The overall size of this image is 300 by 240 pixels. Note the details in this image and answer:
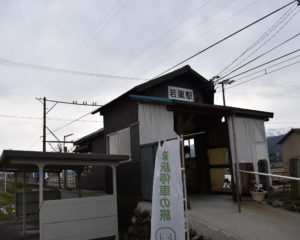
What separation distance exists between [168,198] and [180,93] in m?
7.12

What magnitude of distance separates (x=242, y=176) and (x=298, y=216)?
3.06 m

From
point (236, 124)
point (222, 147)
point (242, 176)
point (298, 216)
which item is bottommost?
point (298, 216)

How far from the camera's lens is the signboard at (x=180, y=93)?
11.4 m

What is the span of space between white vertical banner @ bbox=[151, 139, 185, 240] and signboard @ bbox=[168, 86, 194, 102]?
611cm

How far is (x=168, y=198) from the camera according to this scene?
5.16 metres

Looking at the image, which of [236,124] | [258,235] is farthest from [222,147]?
[258,235]

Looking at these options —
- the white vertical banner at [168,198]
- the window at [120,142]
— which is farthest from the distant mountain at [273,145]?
the white vertical banner at [168,198]

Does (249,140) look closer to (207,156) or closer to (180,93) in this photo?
(207,156)

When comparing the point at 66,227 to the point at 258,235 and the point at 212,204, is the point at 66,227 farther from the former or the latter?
the point at 258,235

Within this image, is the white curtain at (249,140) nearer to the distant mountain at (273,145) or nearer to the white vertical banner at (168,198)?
the white vertical banner at (168,198)

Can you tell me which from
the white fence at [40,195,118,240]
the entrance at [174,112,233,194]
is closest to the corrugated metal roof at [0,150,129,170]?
the white fence at [40,195,118,240]

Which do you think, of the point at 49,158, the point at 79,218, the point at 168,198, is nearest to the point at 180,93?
the point at 49,158

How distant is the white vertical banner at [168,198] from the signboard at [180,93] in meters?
6.11

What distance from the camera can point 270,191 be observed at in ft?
31.9
